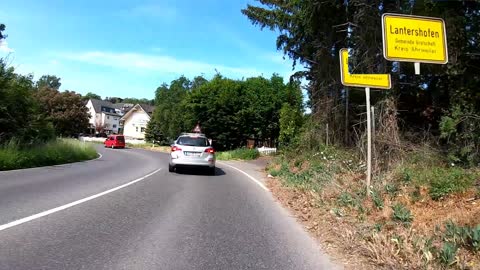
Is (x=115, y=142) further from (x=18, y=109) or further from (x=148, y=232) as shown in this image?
(x=148, y=232)

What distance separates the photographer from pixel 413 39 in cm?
959

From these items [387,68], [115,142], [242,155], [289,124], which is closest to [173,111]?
[115,142]

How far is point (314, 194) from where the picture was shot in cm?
1134

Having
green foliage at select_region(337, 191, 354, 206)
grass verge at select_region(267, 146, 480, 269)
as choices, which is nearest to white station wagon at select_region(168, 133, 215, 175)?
grass verge at select_region(267, 146, 480, 269)

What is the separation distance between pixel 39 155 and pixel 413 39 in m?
18.0

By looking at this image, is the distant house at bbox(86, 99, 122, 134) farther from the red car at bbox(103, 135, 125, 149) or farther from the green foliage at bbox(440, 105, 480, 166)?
the green foliage at bbox(440, 105, 480, 166)

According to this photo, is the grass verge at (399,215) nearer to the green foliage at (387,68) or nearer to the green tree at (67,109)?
the green foliage at (387,68)

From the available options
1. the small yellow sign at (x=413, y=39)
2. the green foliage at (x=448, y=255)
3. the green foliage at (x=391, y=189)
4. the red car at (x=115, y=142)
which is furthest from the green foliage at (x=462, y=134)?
the red car at (x=115, y=142)

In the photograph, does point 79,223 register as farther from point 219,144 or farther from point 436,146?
point 219,144

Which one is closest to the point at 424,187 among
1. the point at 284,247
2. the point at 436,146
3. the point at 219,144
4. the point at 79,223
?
the point at 284,247

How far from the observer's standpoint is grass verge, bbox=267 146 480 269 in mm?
5750

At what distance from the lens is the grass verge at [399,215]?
5750 mm

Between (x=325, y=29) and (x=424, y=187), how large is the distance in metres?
13.5

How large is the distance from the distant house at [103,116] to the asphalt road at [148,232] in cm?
11156
